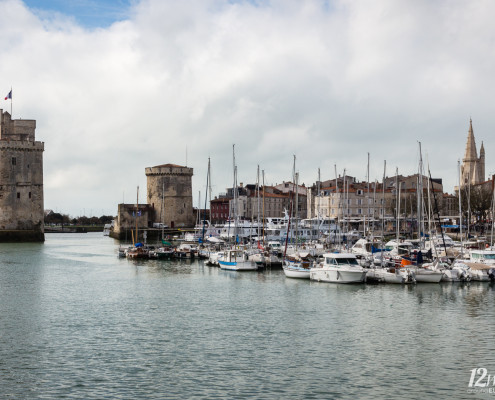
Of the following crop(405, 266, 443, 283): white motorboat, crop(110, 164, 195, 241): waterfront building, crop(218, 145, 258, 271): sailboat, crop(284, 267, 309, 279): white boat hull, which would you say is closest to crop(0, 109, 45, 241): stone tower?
crop(110, 164, 195, 241): waterfront building

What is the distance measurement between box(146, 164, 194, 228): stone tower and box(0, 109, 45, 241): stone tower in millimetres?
16718

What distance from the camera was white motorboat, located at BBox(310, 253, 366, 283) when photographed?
100 feet

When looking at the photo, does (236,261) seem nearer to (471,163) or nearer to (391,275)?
(391,275)

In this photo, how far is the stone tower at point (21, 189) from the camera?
66938 mm

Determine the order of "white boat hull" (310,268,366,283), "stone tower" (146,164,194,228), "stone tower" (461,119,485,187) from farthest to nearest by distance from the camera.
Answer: "stone tower" (461,119,485,187) < "stone tower" (146,164,194,228) < "white boat hull" (310,268,366,283)

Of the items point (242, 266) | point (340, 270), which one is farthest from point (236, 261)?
point (340, 270)

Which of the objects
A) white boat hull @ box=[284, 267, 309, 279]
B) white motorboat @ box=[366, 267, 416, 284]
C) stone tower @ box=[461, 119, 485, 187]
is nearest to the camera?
white motorboat @ box=[366, 267, 416, 284]

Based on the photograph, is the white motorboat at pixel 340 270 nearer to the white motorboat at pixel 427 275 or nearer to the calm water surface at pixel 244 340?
the calm water surface at pixel 244 340

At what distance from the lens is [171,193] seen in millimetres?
81812

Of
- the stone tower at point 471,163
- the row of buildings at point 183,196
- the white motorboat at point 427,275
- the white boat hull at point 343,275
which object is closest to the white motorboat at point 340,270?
the white boat hull at point 343,275

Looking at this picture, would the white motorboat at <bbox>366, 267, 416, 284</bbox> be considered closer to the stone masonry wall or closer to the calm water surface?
the calm water surface

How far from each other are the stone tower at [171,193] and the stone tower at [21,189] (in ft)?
54.8

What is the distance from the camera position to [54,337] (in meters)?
19.3

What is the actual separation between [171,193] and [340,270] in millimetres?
53106
